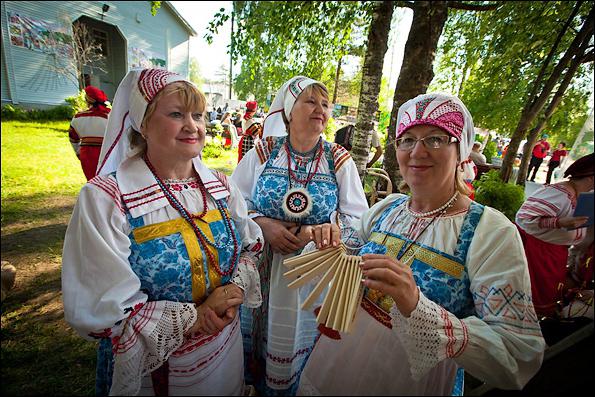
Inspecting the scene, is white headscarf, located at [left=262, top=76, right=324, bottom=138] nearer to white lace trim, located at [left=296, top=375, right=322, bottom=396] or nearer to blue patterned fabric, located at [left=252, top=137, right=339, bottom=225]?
blue patterned fabric, located at [left=252, top=137, right=339, bottom=225]

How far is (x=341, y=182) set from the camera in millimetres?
2285

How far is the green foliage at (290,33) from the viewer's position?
13.8ft

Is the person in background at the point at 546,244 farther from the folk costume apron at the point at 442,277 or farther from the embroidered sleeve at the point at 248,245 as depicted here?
the embroidered sleeve at the point at 248,245

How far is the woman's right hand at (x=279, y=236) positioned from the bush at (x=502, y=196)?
445cm

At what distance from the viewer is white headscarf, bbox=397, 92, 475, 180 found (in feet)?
4.27

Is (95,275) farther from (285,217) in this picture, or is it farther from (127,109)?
(285,217)

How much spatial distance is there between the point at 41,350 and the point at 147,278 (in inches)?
96.0

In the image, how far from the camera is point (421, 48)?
3719mm

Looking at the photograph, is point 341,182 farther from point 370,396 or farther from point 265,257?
point 370,396

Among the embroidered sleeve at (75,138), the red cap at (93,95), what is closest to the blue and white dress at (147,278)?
the embroidered sleeve at (75,138)

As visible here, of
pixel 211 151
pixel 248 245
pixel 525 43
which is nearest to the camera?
pixel 248 245

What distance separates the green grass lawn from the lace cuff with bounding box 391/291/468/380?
2.75 m

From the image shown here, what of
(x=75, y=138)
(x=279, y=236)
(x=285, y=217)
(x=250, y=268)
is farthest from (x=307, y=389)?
(x=75, y=138)

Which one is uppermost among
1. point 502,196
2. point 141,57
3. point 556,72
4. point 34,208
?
point 141,57
